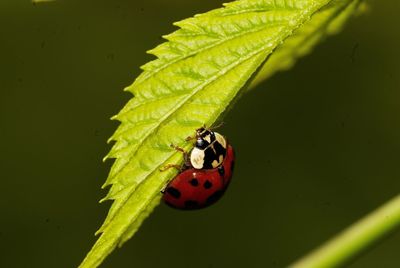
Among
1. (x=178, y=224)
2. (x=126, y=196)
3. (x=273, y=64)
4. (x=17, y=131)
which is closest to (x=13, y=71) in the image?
(x=17, y=131)

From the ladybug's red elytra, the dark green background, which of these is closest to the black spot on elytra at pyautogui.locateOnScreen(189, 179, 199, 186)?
the ladybug's red elytra

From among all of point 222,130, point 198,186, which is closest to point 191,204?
point 198,186

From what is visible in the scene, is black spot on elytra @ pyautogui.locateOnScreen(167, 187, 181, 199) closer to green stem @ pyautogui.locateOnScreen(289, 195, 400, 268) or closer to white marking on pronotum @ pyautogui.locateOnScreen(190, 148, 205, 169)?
white marking on pronotum @ pyautogui.locateOnScreen(190, 148, 205, 169)

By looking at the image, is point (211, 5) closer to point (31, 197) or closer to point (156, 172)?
point (156, 172)

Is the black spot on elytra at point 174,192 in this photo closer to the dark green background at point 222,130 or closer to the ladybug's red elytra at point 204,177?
the ladybug's red elytra at point 204,177

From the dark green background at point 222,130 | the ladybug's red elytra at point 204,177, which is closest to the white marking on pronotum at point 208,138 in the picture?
the ladybug's red elytra at point 204,177

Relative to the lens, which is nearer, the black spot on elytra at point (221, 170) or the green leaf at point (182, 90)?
the green leaf at point (182, 90)
